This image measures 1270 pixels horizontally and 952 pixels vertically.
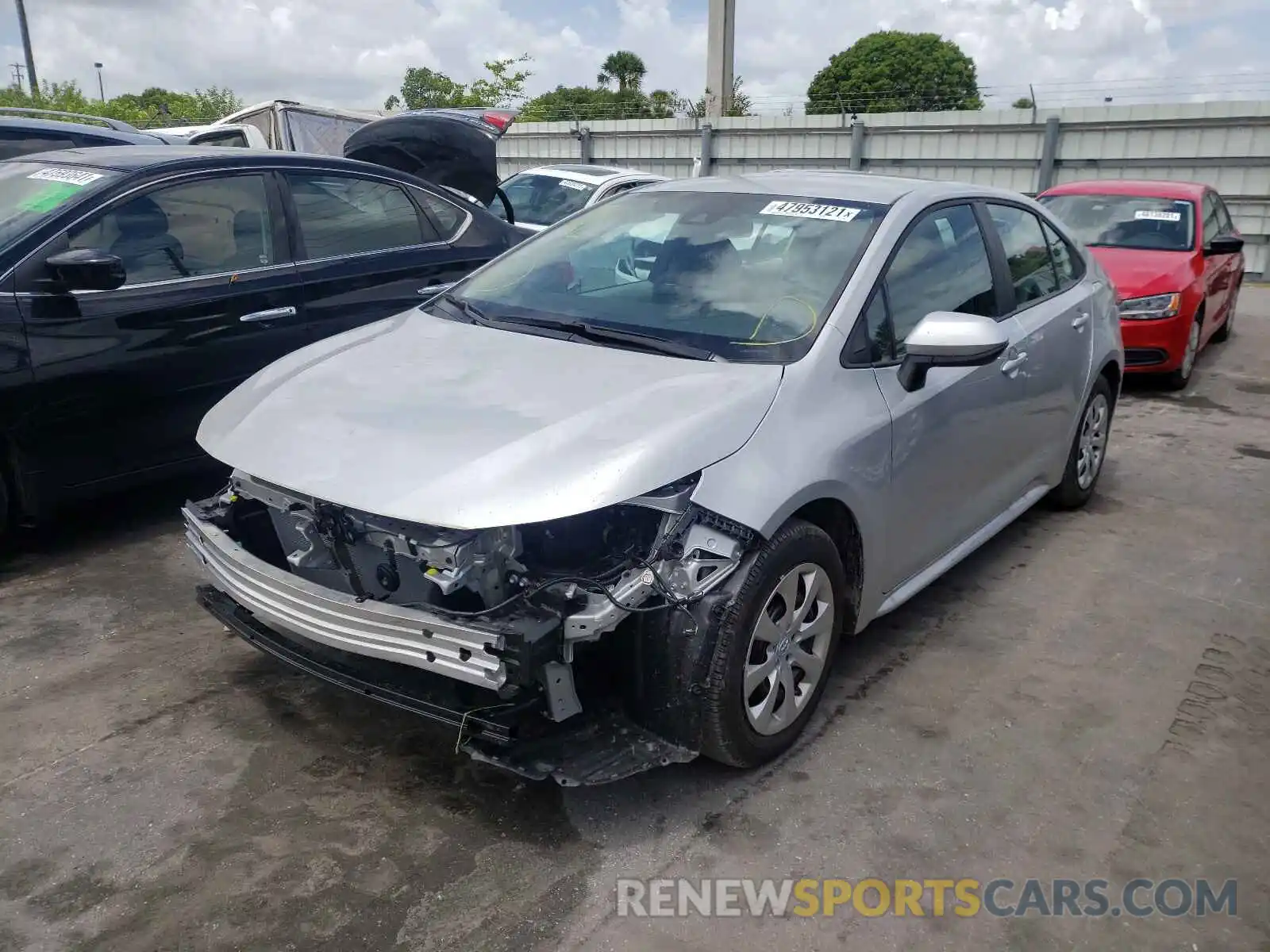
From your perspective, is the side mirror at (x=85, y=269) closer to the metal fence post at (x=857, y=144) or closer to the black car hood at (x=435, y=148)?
the black car hood at (x=435, y=148)

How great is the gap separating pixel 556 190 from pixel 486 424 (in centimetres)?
758

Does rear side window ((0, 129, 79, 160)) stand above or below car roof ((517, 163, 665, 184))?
above

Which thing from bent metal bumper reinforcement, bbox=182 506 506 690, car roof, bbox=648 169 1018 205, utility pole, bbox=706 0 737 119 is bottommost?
bent metal bumper reinforcement, bbox=182 506 506 690

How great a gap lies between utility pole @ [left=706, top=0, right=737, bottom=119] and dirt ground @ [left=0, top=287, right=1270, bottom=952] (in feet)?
70.5

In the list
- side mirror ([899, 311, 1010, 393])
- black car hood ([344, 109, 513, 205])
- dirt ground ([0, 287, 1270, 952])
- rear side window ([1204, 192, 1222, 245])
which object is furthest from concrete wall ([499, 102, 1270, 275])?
side mirror ([899, 311, 1010, 393])

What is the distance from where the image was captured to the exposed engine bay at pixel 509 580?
246 cm

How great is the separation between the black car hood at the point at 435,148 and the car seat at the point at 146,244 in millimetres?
2473

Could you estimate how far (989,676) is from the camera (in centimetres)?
360

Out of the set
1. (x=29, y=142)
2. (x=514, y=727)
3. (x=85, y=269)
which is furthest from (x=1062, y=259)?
(x=29, y=142)

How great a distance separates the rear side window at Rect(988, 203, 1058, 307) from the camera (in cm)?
424

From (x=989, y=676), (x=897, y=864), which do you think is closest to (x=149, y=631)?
(x=897, y=864)

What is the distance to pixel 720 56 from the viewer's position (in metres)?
23.6

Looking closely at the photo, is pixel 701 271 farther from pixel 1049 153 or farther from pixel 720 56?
pixel 720 56

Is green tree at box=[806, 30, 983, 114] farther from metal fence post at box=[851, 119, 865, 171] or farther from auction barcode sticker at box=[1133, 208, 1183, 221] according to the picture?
auction barcode sticker at box=[1133, 208, 1183, 221]
